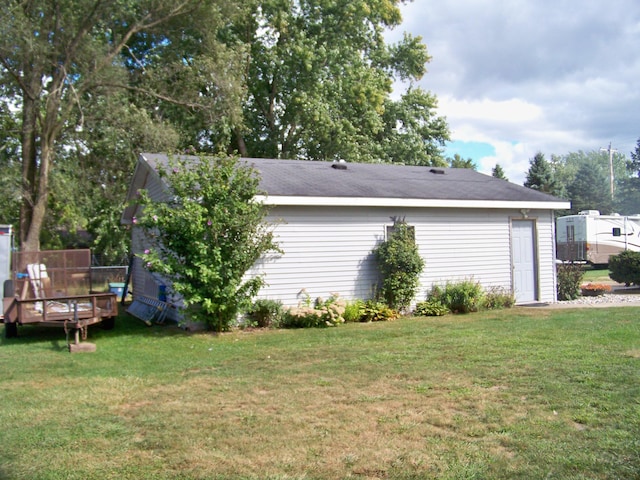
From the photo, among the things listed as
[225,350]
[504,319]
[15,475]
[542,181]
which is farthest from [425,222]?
[542,181]

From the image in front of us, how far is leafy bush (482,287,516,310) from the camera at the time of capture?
43.5 ft

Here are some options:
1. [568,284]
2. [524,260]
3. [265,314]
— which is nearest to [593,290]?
[568,284]

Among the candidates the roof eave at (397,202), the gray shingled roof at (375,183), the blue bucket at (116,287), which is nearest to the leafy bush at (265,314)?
the roof eave at (397,202)

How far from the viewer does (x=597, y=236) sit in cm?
2609

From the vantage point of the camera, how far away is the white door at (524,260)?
46.1 ft

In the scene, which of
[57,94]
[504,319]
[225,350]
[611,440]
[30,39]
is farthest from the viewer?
[57,94]

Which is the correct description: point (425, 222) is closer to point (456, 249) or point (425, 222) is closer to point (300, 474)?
point (456, 249)

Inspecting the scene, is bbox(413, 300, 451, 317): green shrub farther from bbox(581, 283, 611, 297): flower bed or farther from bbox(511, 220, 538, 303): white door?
bbox(581, 283, 611, 297): flower bed

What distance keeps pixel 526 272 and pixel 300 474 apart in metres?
11.5

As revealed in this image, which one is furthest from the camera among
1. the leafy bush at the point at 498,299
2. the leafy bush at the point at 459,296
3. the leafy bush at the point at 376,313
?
the leafy bush at the point at 498,299

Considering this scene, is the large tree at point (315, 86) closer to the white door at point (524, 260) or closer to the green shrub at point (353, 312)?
the white door at point (524, 260)

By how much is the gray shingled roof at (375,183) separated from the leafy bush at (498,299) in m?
2.19

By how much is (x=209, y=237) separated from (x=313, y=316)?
255 centimetres

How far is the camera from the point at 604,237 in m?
26.2
